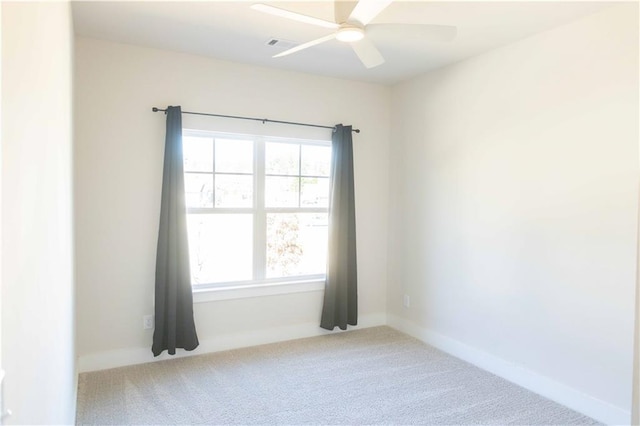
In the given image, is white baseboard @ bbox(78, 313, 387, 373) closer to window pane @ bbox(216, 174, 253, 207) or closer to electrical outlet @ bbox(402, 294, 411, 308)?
electrical outlet @ bbox(402, 294, 411, 308)

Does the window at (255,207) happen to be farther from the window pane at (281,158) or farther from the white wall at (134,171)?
the white wall at (134,171)

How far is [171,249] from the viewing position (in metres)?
3.48

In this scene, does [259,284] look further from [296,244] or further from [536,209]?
[536,209]

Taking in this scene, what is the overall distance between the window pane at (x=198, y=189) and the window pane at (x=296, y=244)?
624 millimetres

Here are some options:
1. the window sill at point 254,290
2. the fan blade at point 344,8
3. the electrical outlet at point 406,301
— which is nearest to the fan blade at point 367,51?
the fan blade at point 344,8

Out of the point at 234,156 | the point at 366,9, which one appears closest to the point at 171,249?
the point at 234,156

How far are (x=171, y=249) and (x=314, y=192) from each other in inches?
62.8

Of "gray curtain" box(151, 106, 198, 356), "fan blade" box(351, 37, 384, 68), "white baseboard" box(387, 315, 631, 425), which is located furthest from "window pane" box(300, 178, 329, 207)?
"fan blade" box(351, 37, 384, 68)

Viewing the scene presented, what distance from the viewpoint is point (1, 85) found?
2.68ft

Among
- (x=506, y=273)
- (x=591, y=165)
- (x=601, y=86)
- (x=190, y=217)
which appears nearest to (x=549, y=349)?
(x=506, y=273)

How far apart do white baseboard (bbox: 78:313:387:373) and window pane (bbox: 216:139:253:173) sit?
1.57 metres

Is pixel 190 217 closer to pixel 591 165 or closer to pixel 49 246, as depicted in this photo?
pixel 49 246

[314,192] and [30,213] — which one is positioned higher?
[314,192]

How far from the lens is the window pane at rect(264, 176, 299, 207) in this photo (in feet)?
13.6
